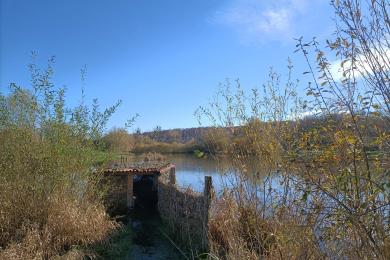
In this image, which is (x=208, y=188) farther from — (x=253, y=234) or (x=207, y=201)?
(x=253, y=234)

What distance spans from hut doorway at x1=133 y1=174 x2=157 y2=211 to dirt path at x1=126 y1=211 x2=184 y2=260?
1725 millimetres

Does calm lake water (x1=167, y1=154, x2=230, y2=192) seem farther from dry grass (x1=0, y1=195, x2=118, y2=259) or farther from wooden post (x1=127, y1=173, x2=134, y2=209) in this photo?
dry grass (x1=0, y1=195, x2=118, y2=259)

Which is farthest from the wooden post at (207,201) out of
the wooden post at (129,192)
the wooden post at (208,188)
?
the wooden post at (129,192)

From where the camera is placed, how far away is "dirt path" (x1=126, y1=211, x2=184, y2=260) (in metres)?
10.0

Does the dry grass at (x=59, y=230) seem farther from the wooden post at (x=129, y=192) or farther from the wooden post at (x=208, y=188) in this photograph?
the wooden post at (x=129, y=192)

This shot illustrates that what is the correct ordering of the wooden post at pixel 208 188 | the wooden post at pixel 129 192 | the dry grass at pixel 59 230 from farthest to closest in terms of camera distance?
1. the wooden post at pixel 129 192
2. the wooden post at pixel 208 188
3. the dry grass at pixel 59 230

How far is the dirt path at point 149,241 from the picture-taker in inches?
394

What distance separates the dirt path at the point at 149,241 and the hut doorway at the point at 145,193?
1725 millimetres

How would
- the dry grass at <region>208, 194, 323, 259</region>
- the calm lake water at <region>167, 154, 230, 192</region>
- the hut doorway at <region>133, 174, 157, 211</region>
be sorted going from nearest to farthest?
1. the dry grass at <region>208, 194, 323, 259</region>
2. the calm lake water at <region>167, 154, 230, 192</region>
3. the hut doorway at <region>133, 174, 157, 211</region>

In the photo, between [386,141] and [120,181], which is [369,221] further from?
[120,181]

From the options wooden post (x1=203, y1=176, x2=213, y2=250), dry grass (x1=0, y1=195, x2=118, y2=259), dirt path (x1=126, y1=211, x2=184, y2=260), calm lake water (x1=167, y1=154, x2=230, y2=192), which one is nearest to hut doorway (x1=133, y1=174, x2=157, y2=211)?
calm lake water (x1=167, y1=154, x2=230, y2=192)

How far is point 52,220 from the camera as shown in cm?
902

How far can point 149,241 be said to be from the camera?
11.4 meters

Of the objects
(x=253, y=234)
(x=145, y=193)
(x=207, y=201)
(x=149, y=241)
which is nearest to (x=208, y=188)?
(x=207, y=201)
